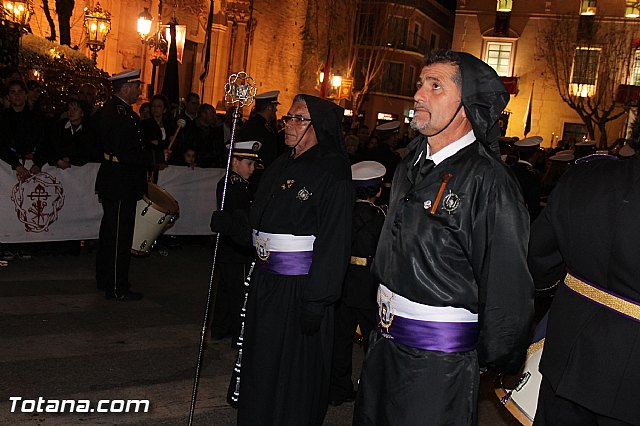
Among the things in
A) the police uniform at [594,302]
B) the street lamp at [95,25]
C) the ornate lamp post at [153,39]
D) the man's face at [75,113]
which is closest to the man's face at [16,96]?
the man's face at [75,113]

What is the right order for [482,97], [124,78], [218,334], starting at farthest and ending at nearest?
1. [124,78]
2. [218,334]
3. [482,97]

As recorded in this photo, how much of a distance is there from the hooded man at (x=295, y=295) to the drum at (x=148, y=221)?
4.44 meters

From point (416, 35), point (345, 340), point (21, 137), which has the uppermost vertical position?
point (416, 35)

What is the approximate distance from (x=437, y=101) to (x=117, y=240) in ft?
19.3

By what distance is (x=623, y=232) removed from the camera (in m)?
3.18

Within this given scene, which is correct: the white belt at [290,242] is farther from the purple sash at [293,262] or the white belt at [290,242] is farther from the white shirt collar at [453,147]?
the white shirt collar at [453,147]

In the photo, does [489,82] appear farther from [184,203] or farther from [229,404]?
[184,203]

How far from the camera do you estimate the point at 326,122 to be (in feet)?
16.7

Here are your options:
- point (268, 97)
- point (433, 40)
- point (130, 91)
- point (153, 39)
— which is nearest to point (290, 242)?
point (130, 91)

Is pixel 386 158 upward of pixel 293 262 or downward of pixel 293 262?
upward

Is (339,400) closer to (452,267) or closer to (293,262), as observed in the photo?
(293,262)

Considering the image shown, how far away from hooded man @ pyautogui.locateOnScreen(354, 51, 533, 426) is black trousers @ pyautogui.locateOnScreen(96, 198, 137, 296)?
5.56 meters

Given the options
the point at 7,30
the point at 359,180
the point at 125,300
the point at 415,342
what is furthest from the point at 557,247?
the point at 7,30

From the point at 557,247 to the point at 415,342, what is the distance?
31.4 inches
